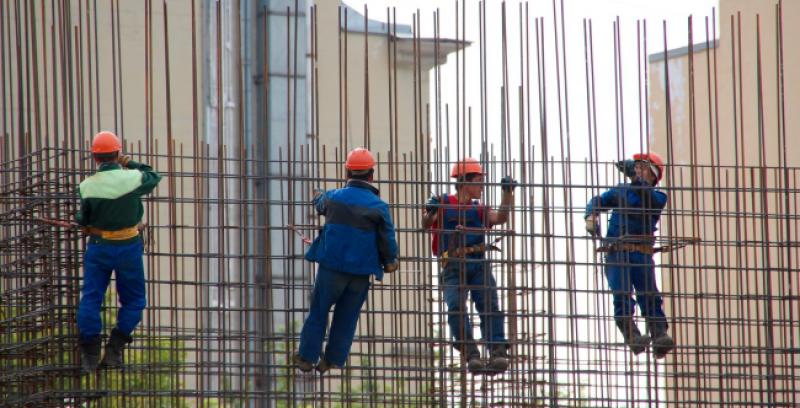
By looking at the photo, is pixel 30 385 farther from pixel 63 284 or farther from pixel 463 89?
pixel 463 89

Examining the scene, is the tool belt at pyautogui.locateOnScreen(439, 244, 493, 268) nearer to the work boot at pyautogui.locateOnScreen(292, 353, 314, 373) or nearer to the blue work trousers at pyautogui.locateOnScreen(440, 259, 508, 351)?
the blue work trousers at pyautogui.locateOnScreen(440, 259, 508, 351)

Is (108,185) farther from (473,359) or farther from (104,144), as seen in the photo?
(473,359)

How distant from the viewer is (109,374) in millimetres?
12578

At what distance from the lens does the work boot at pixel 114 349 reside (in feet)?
38.3

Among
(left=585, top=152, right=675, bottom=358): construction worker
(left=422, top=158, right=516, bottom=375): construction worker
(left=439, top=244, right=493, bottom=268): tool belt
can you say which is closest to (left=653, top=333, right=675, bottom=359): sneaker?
(left=585, top=152, right=675, bottom=358): construction worker

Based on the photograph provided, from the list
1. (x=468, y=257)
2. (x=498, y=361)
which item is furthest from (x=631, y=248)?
(x=498, y=361)

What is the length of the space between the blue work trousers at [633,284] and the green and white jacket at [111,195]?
4.59 meters

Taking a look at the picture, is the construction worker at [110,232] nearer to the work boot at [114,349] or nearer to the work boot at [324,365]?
the work boot at [114,349]

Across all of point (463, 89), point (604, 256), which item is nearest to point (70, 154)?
point (463, 89)

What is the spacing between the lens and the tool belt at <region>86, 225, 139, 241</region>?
37.3 feet

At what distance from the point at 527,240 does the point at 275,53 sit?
354 inches

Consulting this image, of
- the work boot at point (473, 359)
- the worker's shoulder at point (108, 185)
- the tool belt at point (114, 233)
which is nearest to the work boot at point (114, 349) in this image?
the tool belt at point (114, 233)

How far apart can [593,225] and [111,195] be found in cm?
466

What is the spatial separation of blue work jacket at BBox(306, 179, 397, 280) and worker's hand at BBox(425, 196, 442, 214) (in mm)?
826
